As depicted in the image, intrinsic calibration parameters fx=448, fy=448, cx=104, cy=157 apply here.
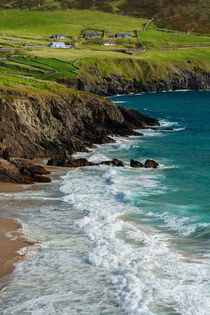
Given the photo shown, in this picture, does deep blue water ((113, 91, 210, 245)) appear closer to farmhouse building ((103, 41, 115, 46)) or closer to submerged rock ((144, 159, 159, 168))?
submerged rock ((144, 159, 159, 168))

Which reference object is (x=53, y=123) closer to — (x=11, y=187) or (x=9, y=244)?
(x=11, y=187)

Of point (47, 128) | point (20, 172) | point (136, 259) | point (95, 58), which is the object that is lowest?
point (136, 259)

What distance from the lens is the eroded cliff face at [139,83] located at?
129125mm

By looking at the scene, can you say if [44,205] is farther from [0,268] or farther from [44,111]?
[44,111]

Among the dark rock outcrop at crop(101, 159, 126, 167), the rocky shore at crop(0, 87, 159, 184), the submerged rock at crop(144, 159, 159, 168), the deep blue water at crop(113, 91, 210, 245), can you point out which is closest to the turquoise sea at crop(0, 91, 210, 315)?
the deep blue water at crop(113, 91, 210, 245)

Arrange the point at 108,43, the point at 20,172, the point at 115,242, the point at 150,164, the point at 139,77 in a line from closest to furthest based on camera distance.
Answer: the point at 115,242 < the point at 20,172 < the point at 150,164 < the point at 139,77 < the point at 108,43

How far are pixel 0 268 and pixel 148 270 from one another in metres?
7.51

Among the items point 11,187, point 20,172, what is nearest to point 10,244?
point 11,187

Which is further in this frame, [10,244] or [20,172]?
[20,172]

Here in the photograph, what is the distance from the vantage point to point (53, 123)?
57938 mm

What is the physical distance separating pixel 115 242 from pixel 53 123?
3357cm

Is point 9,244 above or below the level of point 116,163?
below

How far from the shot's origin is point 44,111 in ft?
189

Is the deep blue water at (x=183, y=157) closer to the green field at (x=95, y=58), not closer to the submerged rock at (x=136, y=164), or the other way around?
the submerged rock at (x=136, y=164)
